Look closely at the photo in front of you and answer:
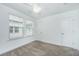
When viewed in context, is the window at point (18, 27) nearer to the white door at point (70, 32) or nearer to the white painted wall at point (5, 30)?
the white painted wall at point (5, 30)

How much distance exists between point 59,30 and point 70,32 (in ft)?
1.80

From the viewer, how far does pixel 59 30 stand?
3.01 meters

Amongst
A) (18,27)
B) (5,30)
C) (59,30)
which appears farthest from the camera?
(59,30)

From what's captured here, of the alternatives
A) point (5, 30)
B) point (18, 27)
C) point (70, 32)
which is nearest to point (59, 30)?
point (70, 32)

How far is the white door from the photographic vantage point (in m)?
2.47

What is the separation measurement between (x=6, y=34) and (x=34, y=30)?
5.86ft

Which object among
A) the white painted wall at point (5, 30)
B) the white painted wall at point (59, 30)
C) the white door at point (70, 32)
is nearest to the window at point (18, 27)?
the white painted wall at point (5, 30)

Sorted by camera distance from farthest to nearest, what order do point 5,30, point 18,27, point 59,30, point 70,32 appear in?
point 59,30 < point 18,27 < point 70,32 < point 5,30

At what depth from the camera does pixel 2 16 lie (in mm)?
2061

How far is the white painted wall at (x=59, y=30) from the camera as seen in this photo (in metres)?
2.47

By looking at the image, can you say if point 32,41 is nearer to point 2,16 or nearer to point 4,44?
point 4,44

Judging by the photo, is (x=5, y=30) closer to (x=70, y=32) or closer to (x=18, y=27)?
(x=18, y=27)

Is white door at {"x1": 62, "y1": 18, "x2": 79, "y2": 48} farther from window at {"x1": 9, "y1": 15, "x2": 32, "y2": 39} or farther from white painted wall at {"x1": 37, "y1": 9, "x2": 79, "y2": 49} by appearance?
window at {"x1": 9, "y1": 15, "x2": 32, "y2": 39}

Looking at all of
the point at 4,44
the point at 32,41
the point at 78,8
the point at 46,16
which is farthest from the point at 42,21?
the point at 4,44
